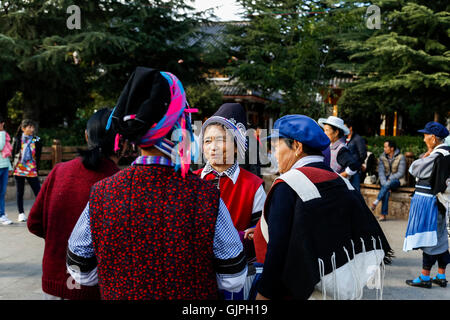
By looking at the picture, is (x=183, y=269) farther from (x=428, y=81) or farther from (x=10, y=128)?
(x=10, y=128)

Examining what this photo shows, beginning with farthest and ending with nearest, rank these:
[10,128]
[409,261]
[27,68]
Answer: [10,128], [27,68], [409,261]

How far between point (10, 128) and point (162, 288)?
18.2 meters

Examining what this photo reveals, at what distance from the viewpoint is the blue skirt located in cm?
503

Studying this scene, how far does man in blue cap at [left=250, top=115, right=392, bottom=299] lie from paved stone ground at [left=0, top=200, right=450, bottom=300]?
8.96 feet

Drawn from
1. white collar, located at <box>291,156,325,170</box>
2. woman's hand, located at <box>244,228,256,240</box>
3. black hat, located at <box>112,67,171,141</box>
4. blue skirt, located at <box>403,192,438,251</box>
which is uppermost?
black hat, located at <box>112,67,171,141</box>

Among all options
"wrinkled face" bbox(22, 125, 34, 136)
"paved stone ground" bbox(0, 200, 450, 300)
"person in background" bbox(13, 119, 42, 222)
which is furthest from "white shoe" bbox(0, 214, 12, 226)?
"wrinkled face" bbox(22, 125, 34, 136)

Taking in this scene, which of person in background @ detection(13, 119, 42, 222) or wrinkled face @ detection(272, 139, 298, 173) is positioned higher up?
wrinkled face @ detection(272, 139, 298, 173)

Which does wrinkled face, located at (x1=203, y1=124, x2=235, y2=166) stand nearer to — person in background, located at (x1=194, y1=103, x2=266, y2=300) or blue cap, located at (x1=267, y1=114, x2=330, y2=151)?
person in background, located at (x1=194, y1=103, x2=266, y2=300)

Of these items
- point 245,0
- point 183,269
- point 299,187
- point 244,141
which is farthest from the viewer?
point 245,0

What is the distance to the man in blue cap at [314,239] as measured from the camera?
2066 millimetres

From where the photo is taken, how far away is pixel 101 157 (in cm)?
248

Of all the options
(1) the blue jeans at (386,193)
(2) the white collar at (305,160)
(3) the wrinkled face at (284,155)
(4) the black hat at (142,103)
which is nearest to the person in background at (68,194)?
(4) the black hat at (142,103)

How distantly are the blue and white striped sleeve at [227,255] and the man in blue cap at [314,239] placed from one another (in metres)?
0.40
